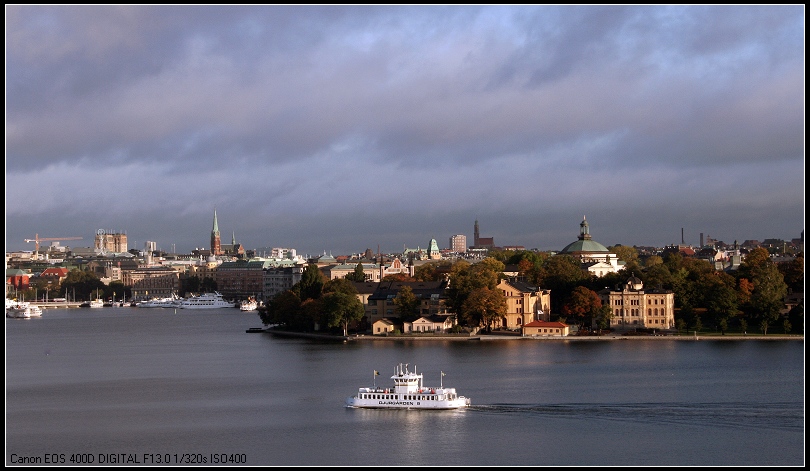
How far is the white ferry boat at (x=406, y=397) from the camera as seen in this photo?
26656 mm

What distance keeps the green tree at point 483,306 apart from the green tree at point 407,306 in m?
3.15

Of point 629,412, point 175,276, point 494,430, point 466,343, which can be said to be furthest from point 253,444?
point 175,276

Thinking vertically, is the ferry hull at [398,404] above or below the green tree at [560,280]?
below

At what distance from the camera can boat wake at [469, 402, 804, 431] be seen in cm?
2373

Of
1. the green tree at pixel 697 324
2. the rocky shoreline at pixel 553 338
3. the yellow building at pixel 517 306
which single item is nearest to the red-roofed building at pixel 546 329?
the rocky shoreline at pixel 553 338

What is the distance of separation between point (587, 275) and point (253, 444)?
36725 mm

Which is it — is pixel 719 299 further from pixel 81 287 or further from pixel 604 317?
pixel 81 287

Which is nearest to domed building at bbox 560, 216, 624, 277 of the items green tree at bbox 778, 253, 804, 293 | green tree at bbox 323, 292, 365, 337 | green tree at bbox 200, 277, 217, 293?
green tree at bbox 778, 253, 804, 293

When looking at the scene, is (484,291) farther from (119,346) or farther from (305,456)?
(305,456)

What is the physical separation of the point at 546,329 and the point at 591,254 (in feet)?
91.5

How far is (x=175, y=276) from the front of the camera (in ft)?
418

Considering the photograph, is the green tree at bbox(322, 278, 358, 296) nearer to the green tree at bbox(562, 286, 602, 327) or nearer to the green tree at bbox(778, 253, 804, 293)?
A: the green tree at bbox(562, 286, 602, 327)

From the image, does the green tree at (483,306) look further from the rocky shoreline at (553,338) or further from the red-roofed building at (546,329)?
the red-roofed building at (546,329)

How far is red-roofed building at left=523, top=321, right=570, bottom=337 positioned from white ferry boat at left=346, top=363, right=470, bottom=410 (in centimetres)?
1962
